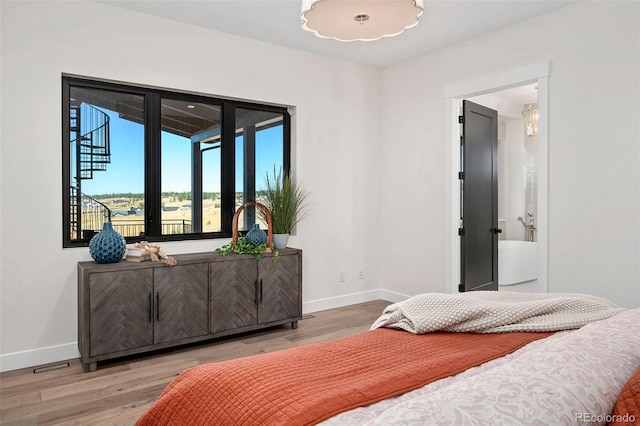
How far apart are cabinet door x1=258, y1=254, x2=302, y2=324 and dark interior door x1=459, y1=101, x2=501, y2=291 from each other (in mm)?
1703

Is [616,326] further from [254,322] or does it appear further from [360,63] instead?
[360,63]

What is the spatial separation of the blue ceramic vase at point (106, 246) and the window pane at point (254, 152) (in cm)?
131

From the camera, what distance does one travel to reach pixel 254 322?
383 centimetres

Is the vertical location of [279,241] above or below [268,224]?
below

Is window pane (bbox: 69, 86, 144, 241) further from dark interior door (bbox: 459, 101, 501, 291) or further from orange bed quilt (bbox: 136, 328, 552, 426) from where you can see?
dark interior door (bbox: 459, 101, 501, 291)

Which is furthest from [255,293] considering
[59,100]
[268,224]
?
[59,100]

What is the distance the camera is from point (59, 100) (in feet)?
10.8

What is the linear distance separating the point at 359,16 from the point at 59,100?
231cm

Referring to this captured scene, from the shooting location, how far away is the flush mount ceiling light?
2332 mm

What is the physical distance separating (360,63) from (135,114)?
251 centimetres

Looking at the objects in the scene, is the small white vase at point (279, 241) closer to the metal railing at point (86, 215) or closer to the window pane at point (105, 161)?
the window pane at point (105, 161)

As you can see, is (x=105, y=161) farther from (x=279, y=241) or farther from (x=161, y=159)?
(x=279, y=241)

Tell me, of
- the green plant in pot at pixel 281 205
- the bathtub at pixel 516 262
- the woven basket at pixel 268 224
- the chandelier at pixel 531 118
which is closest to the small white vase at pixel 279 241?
the green plant in pot at pixel 281 205

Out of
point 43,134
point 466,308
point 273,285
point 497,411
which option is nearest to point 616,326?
point 466,308
